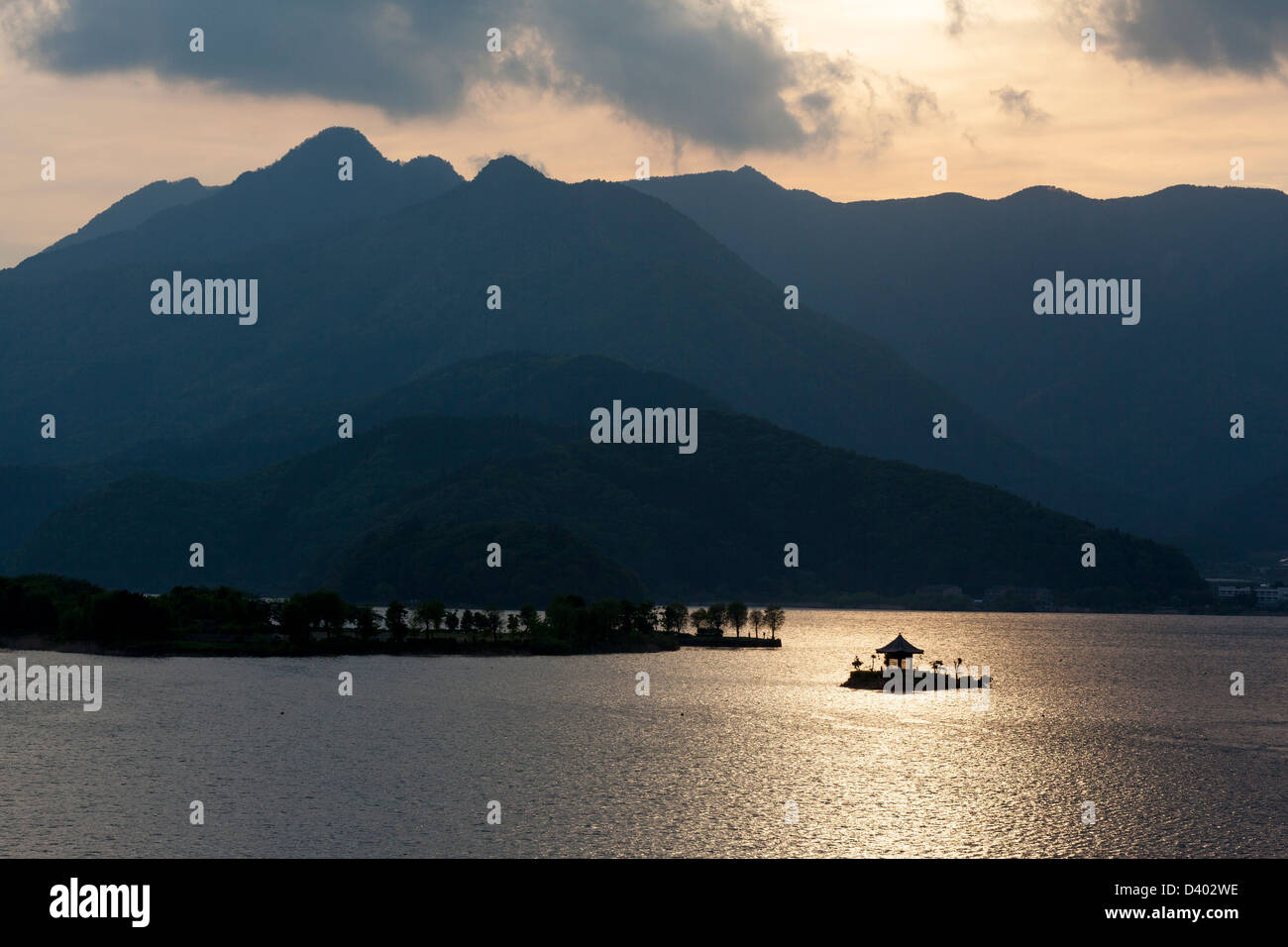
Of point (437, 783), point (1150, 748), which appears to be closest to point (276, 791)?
point (437, 783)

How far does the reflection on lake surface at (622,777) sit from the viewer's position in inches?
3647

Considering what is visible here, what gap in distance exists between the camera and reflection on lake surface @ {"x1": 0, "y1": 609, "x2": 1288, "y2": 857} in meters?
92.6

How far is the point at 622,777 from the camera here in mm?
122125

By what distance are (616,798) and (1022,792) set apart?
3953 cm

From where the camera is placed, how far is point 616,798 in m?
109
